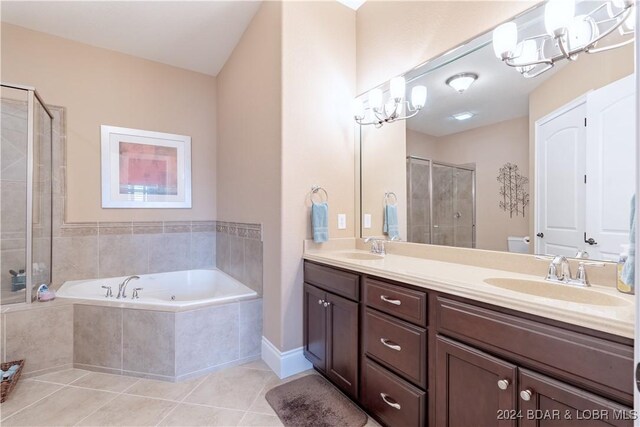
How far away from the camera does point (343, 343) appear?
1748 millimetres

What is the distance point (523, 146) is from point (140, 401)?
2.67 m

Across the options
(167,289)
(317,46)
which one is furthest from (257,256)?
(317,46)

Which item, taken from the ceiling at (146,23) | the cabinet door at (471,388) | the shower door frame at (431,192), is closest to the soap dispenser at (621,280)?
the cabinet door at (471,388)

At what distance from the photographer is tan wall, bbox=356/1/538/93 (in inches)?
62.0

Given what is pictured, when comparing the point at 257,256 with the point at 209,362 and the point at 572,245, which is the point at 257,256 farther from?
the point at 572,245

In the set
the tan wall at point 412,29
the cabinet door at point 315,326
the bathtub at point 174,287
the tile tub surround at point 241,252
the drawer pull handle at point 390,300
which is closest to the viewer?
the drawer pull handle at point 390,300

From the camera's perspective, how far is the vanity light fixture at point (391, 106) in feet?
6.50

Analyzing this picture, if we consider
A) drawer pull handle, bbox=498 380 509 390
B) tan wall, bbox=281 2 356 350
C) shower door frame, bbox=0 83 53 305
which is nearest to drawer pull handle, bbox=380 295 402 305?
drawer pull handle, bbox=498 380 509 390

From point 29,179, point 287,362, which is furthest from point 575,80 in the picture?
point 29,179

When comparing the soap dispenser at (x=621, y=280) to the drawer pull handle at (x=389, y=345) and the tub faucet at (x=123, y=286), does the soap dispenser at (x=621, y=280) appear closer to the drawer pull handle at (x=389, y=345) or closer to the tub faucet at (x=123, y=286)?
the drawer pull handle at (x=389, y=345)

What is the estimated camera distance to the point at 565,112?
51.7 inches

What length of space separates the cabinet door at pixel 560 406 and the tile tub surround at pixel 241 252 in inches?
73.6

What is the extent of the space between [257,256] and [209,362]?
2.81ft

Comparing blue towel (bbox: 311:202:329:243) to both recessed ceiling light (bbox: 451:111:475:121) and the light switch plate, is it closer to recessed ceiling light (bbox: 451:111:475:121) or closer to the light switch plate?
the light switch plate
